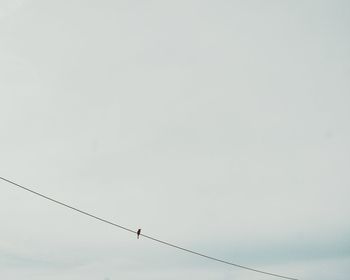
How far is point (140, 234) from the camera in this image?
66.4 feet
